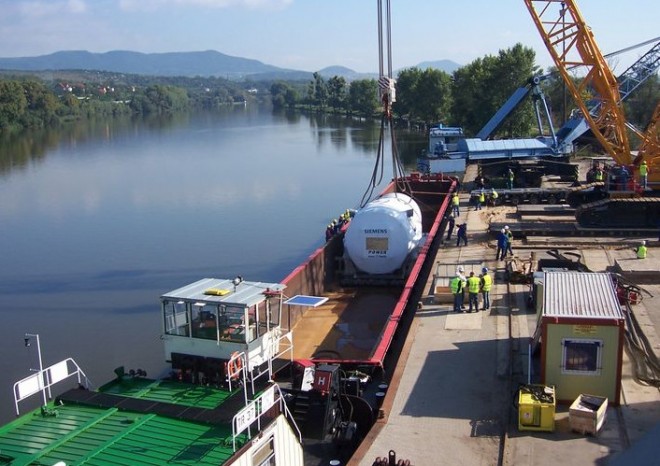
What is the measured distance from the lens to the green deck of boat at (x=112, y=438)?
7641 millimetres

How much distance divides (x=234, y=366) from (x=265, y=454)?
7.02 ft

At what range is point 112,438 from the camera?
26.4 ft

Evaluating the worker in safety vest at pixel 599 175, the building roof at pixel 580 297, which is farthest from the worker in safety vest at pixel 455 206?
the building roof at pixel 580 297

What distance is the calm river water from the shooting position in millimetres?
19844

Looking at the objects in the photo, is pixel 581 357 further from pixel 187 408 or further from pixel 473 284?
pixel 187 408

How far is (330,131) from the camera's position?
327 ft

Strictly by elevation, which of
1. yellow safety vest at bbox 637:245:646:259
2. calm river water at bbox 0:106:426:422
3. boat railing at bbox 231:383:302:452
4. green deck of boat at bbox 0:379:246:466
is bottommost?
calm river water at bbox 0:106:426:422

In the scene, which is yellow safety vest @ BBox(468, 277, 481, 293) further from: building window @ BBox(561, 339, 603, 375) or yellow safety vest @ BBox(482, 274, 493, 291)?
building window @ BBox(561, 339, 603, 375)

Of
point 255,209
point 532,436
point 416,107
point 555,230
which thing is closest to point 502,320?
point 532,436

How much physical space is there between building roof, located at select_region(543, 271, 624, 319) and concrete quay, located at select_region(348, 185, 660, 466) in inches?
50.9

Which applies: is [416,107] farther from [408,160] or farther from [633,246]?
[633,246]

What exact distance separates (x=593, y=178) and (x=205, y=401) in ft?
90.7

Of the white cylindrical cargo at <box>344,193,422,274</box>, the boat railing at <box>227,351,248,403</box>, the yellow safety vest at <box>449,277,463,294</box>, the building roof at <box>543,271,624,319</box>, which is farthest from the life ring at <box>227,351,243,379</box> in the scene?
the white cylindrical cargo at <box>344,193,422,274</box>

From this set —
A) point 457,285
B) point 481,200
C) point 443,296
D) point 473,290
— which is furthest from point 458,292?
point 481,200
